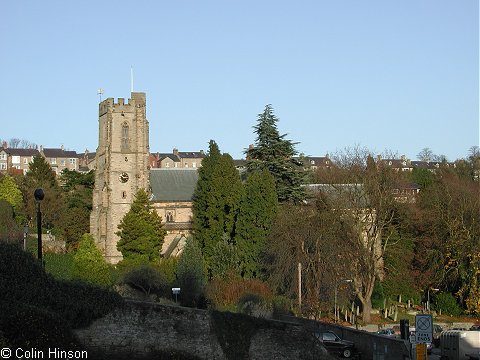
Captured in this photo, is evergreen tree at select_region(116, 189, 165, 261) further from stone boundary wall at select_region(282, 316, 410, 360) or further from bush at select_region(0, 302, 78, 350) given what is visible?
bush at select_region(0, 302, 78, 350)

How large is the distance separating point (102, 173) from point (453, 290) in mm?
31933

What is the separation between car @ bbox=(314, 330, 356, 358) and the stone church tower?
44586mm

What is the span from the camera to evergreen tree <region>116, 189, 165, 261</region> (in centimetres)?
7512

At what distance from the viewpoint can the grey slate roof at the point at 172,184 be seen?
278 ft

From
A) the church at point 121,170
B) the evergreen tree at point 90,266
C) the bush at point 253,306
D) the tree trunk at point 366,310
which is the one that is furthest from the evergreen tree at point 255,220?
the bush at point 253,306

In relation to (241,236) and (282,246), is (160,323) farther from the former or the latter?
(241,236)

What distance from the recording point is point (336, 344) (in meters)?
37.0

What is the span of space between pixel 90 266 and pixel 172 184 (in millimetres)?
22621

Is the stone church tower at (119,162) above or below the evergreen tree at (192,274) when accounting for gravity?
above

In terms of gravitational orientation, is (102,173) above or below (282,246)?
above

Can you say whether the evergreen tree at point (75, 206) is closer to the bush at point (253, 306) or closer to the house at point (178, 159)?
the bush at point (253, 306)

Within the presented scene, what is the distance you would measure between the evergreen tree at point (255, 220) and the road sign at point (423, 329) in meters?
43.0

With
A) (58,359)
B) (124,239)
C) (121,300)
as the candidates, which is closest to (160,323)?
(121,300)

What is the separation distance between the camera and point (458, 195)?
68.4 m
